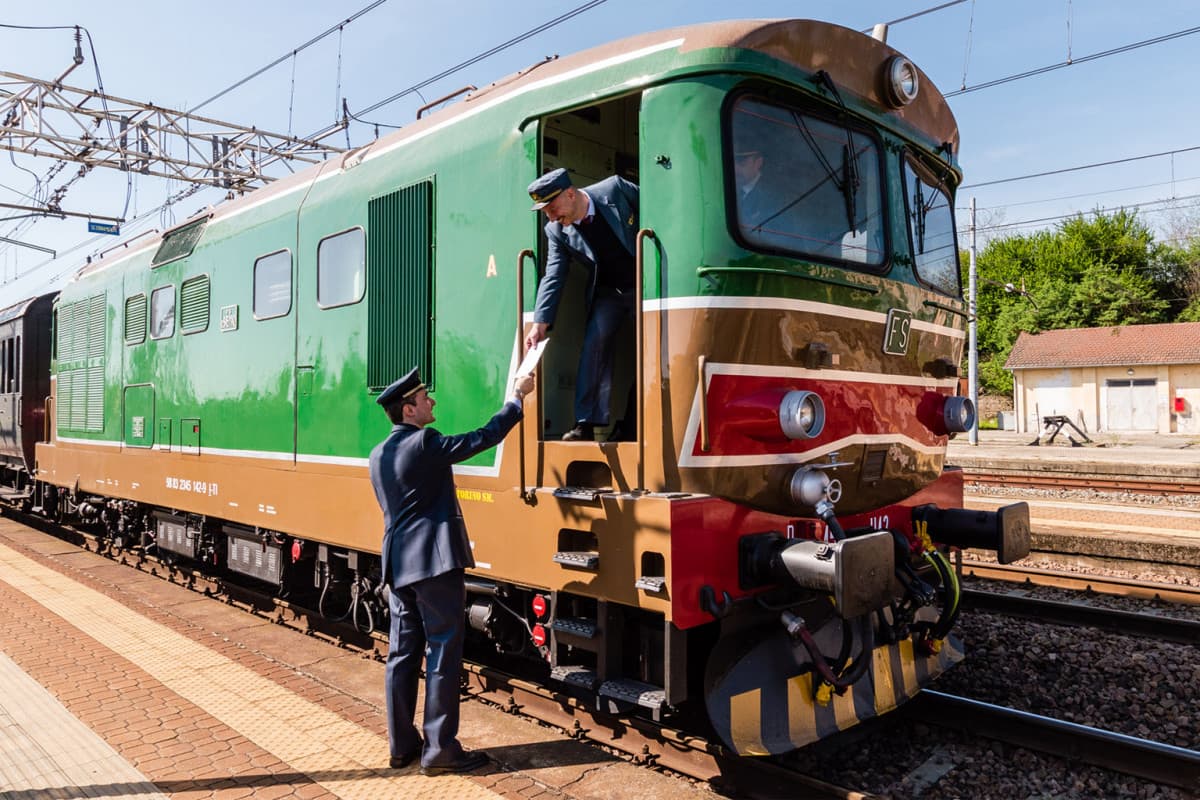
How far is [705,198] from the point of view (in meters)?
3.89

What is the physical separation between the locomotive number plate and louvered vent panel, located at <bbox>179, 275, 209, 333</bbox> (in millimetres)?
6130

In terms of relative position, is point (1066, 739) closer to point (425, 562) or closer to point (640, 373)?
point (640, 373)

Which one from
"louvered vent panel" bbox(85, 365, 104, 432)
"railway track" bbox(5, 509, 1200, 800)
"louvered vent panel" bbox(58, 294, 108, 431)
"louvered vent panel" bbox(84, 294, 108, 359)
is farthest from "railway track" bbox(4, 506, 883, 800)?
"louvered vent panel" bbox(84, 294, 108, 359)

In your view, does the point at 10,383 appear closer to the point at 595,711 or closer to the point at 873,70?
the point at 595,711

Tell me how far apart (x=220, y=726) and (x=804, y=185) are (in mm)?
4530

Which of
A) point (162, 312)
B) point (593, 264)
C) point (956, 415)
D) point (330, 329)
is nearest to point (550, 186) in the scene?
point (593, 264)

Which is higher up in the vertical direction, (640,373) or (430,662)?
(640,373)

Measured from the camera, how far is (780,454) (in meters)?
4.07

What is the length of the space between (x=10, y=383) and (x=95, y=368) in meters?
4.26

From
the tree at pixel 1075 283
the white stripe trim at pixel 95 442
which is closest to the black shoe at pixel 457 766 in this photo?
the white stripe trim at pixel 95 442

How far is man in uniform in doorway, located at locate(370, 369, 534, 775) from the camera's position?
4.27 m

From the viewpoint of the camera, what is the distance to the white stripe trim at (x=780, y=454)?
3.81 m

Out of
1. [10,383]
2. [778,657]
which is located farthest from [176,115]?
[778,657]

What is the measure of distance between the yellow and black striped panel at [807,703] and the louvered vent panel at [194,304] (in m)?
6.23
